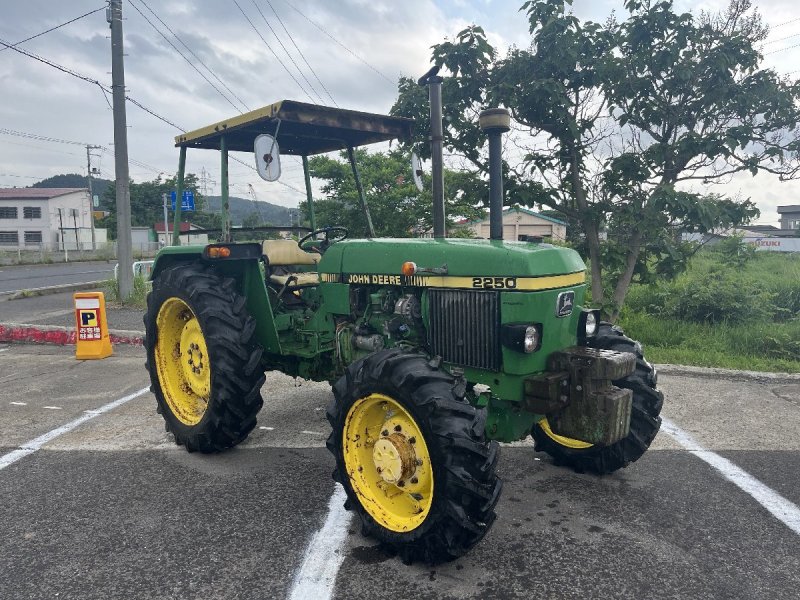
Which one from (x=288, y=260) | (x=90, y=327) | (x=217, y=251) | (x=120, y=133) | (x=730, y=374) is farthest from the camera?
(x=120, y=133)

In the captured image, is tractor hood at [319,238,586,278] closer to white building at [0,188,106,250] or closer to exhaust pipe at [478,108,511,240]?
exhaust pipe at [478,108,511,240]

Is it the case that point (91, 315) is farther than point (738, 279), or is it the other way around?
point (738, 279)

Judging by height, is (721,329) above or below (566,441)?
above

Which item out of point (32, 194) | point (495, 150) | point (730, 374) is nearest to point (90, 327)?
point (495, 150)

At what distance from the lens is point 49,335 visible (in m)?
8.64

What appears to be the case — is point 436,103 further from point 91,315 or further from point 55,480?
point 91,315

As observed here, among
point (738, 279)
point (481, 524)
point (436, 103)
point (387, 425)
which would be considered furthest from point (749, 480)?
point (738, 279)

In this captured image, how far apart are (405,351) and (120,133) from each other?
10515 mm

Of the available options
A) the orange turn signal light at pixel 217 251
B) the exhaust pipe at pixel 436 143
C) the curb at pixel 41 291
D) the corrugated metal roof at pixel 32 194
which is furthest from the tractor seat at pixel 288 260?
the corrugated metal roof at pixel 32 194

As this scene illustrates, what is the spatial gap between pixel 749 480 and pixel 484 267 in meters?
2.28

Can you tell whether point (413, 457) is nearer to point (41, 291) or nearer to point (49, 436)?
point (49, 436)

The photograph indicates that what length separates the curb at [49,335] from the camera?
8500mm

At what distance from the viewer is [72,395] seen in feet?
19.2

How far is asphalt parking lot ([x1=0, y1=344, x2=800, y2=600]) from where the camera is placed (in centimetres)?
264
